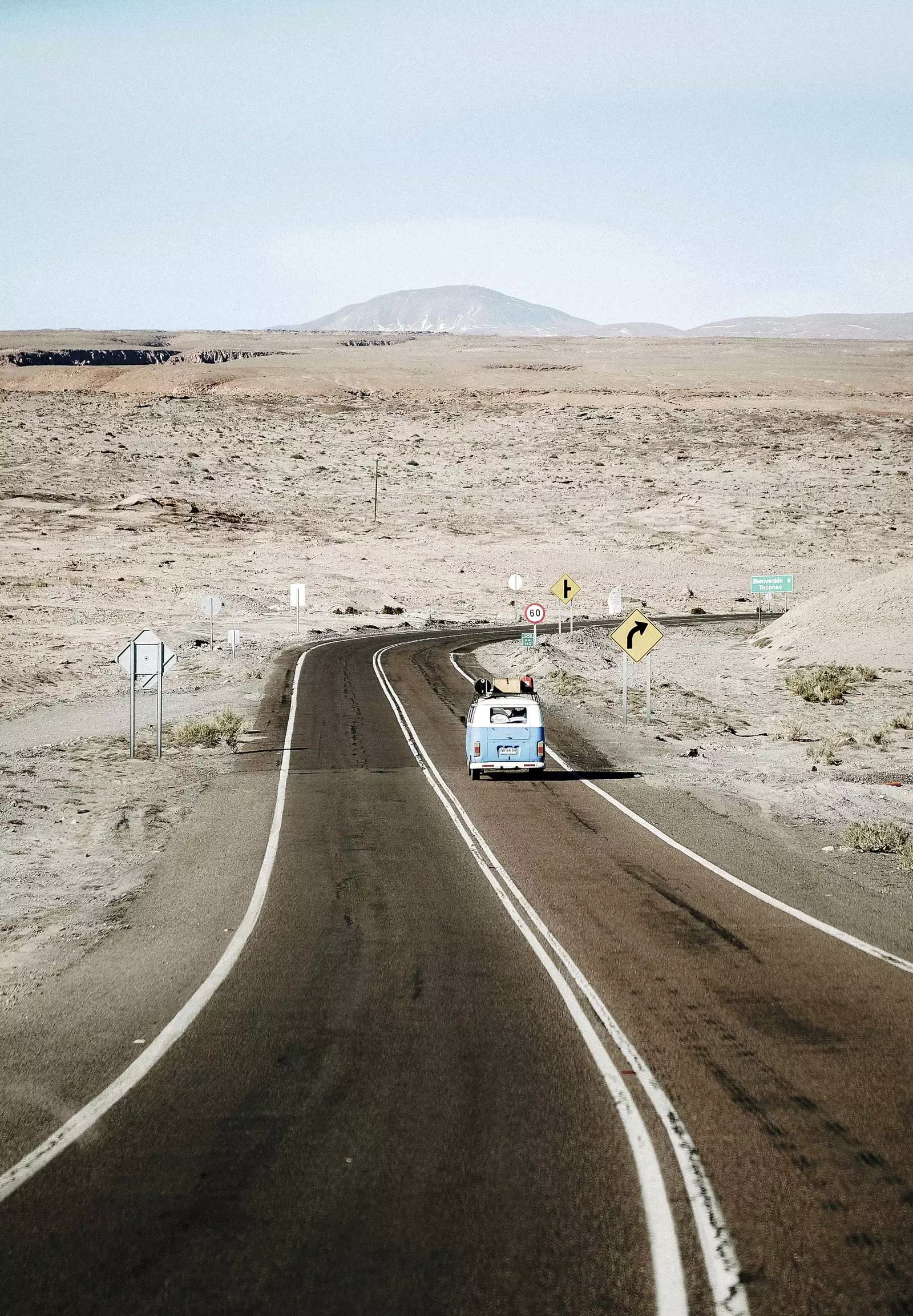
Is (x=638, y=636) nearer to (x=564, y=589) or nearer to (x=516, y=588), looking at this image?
(x=564, y=589)

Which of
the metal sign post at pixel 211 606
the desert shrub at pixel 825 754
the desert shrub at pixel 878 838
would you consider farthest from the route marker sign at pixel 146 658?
the metal sign post at pixel 211 606

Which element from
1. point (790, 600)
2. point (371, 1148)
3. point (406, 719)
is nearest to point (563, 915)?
point (371, 1148)

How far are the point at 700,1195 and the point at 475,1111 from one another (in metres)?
1.67

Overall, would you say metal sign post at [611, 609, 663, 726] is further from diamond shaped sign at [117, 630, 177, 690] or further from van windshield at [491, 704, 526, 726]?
diamond shaped sign at [117, 630, 177, 690]

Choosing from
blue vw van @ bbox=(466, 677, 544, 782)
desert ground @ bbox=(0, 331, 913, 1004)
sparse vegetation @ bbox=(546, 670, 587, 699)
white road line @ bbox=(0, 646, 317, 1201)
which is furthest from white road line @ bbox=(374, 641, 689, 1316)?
sparse vegetation @ bbox=(546, 670, 587, 699)

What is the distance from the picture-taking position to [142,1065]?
8109 millimetres

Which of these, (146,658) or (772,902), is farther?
(146,658)

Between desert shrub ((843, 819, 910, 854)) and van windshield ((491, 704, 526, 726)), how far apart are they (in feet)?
25.7

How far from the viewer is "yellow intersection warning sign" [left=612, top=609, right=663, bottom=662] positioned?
27.6 metres

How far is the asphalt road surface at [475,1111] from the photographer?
17.0 feet

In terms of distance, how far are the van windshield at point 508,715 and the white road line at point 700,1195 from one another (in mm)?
13749

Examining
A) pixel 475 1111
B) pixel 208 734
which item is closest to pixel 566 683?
pixel 208 734

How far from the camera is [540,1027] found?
348 inches

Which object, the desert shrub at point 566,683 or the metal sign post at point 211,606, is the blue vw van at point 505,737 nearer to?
the desert shrub at point 566,683
